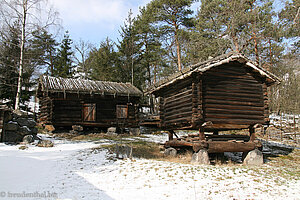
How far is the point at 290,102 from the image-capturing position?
1315 inches

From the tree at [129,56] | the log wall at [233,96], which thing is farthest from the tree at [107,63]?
the log wall at [233,96]

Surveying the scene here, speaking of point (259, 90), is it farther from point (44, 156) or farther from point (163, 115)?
point (44, 156)

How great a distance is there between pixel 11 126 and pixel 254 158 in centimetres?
1412

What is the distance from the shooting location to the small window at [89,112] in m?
21.2

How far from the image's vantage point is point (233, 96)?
12297 millimetres

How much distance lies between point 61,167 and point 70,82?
13.0 m

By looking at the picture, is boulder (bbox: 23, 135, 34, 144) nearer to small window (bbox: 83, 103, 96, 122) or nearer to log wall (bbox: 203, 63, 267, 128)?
small window (bbox: 83, 103, 96, 122)

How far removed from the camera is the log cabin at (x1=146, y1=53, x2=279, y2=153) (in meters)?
11.5

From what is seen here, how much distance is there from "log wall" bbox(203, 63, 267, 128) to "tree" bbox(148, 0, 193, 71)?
15.1 m

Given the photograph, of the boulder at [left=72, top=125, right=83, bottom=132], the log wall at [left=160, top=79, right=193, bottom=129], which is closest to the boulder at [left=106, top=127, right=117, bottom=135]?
the boulder at [left=72, top=125, right=83, bottom=132]

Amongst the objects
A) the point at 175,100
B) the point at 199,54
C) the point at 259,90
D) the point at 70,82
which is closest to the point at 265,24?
the point at 199,54

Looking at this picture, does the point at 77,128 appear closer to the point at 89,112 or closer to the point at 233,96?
the point at 89,112

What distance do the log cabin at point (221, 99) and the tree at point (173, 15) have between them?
49.3ft

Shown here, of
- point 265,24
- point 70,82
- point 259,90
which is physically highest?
point 265,24
